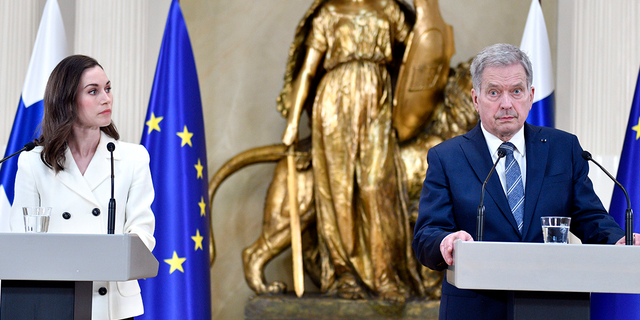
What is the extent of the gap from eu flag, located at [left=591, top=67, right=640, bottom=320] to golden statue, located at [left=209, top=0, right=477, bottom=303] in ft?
4.05

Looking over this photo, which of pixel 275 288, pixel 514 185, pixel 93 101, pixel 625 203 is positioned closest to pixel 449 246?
pixel 514 185

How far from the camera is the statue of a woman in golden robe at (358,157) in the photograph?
4.47m

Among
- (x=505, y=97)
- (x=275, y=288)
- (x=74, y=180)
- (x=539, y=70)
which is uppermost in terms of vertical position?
(x=539, y=70)

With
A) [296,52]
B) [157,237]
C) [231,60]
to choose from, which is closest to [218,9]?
[231,60]

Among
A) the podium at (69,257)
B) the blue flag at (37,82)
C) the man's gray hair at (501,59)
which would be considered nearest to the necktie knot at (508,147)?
the man's gray hair at (501,59)

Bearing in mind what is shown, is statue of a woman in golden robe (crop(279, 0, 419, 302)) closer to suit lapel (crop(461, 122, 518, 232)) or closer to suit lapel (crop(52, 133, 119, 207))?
suit lapel (crop(52, 133, 119, 207))

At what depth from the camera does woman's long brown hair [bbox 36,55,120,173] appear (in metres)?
2.18

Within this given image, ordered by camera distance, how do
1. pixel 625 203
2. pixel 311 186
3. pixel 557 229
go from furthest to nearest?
pixel 311 186 → pixel 625 203 → pixel 557 229

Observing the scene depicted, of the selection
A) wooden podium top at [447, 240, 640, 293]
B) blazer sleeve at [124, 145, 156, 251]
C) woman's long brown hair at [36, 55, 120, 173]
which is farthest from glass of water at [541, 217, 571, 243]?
woman's long brown hair at [36, 55, 120, 173]

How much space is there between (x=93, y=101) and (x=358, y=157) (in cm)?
249

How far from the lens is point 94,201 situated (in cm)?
216

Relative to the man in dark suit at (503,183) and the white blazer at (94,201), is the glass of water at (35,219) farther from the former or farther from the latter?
the man in dark suit at (503,183)

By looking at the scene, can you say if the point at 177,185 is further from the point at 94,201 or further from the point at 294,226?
the point at 94,201

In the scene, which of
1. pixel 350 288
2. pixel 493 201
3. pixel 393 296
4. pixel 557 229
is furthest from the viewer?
pixel 350 288
